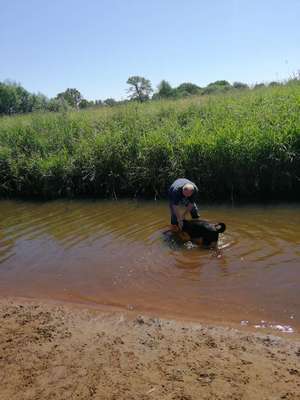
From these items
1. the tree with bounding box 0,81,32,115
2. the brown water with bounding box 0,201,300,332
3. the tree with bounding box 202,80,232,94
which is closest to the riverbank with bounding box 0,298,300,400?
the brown water with bounding box 0,201,300,332

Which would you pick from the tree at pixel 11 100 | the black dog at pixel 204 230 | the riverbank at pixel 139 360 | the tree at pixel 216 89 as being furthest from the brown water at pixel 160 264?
the tree at pixel 11 100

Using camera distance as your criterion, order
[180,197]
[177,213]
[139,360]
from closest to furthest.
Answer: [139,360], [180,197], [177,213]

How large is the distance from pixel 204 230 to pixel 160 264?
1.01 metres

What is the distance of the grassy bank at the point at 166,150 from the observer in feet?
Answer: 33.0

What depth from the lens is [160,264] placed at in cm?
679

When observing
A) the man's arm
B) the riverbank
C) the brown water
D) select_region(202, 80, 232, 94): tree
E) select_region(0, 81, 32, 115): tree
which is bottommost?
the riverbank

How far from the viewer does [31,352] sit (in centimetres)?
438

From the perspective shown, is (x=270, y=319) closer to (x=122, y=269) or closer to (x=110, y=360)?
(x=110, y=360)

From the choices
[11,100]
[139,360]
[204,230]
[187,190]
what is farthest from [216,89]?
[11,100]

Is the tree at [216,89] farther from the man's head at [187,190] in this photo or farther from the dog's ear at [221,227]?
the dog's ear at [221,227]

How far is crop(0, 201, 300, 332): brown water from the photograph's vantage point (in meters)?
5.37

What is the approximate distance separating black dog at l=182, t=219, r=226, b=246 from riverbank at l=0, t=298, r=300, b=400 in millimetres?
2481

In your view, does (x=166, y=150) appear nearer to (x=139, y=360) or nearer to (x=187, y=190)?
(x=187, y=190)

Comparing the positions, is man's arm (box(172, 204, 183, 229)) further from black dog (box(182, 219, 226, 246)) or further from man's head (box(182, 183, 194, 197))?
man's head (box(182, 183, 194, 197))
